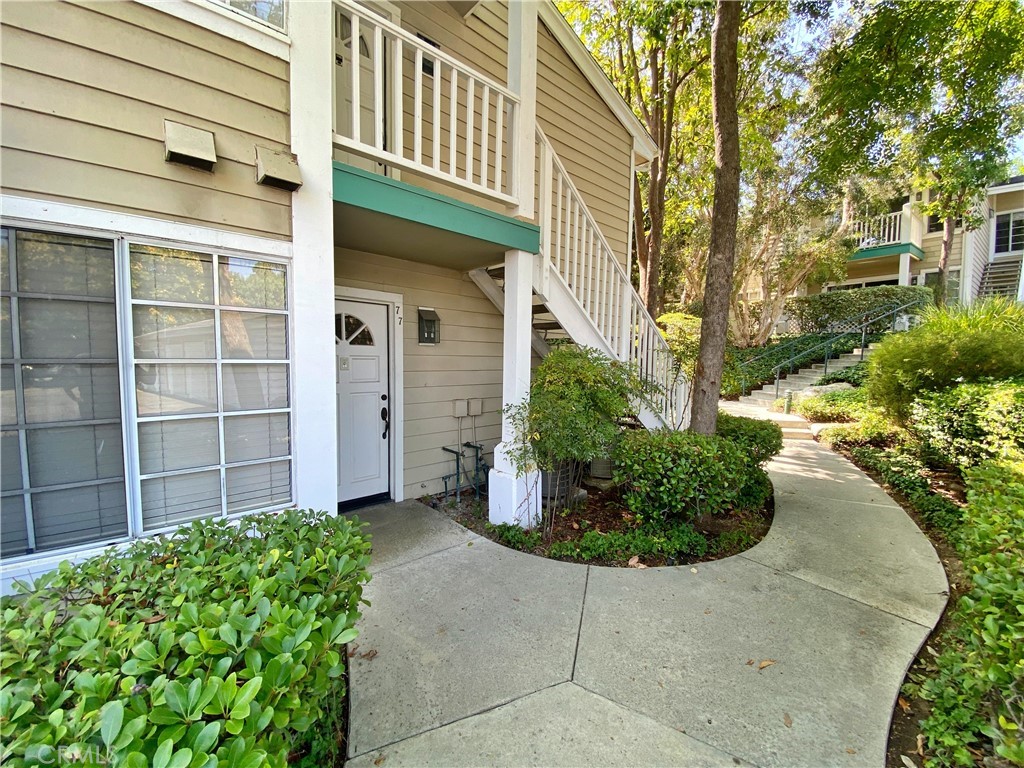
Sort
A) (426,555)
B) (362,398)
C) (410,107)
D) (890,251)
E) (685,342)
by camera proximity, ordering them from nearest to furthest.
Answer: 1. (426,555)
2. (410,107)
3. (362,398)
4. (685,342)
5. (890,251)

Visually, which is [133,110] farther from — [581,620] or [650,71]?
[650,71]

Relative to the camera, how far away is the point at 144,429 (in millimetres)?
2248

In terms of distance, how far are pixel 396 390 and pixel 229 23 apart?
9.90ft

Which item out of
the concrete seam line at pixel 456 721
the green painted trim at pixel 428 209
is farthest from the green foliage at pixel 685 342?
the concrete seam line at pixel 456 721

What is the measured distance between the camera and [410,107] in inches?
160

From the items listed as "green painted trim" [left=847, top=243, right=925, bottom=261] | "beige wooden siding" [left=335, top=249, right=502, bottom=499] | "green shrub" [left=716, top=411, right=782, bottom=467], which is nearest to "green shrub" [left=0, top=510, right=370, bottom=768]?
"beige wooden siding" [left=335, top=249, right=502, bottom=499]

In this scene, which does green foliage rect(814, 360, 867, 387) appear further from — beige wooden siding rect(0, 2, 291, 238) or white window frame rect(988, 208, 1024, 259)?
beige wooden siding rect(0, 2, 291, 238)

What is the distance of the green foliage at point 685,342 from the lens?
17.4 feet

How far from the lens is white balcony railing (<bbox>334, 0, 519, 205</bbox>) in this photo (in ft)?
9.41

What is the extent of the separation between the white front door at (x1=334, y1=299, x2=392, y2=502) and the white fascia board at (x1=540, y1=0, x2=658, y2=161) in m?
4.12

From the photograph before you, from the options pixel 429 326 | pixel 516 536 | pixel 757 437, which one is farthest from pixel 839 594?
pixel 429 326

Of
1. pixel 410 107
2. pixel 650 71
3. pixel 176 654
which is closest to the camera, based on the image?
pixel 176 654

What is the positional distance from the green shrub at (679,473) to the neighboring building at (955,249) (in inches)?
562

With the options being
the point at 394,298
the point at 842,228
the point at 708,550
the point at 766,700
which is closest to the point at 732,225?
the point at 708,550
